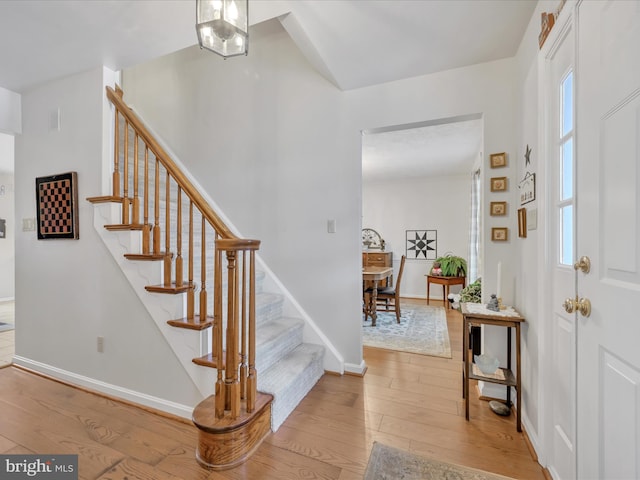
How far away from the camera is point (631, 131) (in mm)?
845

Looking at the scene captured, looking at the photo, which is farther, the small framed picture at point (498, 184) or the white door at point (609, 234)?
the small framed picture at point (498, 184)

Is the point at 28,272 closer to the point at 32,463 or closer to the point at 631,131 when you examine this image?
the point at 32,463

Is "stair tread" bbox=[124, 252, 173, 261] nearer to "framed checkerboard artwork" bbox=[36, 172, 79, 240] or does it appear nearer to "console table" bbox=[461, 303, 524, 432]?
"framed checkerboard artwork" bbox=[36, 172, 79, 240]

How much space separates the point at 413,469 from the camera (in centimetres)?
144

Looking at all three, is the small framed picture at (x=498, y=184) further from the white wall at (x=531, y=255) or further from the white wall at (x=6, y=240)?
the white wall at (x=6, y=240)

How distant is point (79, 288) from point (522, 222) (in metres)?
3.26

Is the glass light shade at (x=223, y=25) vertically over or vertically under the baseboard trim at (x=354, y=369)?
over

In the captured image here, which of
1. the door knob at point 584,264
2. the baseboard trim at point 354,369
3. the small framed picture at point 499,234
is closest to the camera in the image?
the door knob at point 584,264

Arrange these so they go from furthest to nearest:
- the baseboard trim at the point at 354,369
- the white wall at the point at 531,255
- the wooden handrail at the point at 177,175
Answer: the baseboard trim at the point at 354,369 → the wooden handrail at the point at 177,175 → the white wall at the point at 531,255

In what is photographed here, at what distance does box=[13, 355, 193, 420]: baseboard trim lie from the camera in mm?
1932

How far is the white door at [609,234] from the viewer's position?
2.75 ft

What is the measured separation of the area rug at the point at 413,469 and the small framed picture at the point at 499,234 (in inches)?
54.9

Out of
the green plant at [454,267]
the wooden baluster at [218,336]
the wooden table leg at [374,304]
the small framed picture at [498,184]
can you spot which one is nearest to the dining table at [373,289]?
the wooden table leg at [374,304]

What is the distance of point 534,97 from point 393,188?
4625 mm
